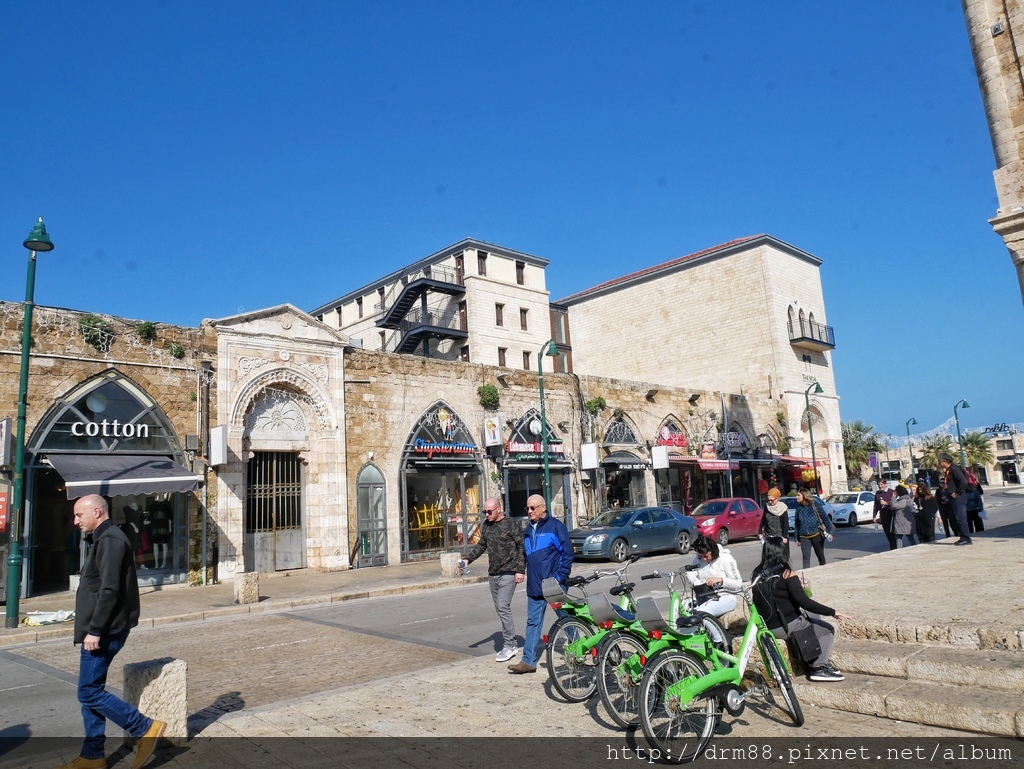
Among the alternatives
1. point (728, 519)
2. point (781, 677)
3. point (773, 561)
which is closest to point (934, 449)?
point (728, 519)

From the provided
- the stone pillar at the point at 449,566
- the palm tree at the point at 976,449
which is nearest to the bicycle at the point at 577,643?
the stone pillar at the point at 449,566

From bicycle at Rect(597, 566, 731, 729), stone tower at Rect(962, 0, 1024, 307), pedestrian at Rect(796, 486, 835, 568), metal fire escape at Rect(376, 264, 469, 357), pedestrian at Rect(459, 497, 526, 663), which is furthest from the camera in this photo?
metal fire escape at Rect(376, 264, 469, 357)

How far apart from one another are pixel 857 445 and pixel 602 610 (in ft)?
174

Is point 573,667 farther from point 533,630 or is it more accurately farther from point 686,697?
point 686,697

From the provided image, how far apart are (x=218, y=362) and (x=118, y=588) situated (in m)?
15.0

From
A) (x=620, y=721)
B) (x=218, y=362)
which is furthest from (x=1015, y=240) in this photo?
(x=218, y=362)

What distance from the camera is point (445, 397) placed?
23922 millimetres

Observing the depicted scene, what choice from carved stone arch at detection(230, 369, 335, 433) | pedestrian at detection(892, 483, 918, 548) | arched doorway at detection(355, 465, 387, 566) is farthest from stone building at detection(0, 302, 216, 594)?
pedestrian at detection(892, 483, 918, 548)

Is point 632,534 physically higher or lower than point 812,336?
lower

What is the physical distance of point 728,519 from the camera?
23156 mm

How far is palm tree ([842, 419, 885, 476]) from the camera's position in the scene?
173 ft

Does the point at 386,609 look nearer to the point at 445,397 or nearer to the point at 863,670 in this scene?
the point at 863,670

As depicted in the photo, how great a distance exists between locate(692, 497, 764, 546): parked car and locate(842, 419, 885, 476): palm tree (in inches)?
1261

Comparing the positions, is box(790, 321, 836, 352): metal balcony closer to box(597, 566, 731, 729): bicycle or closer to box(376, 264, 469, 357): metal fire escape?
box(376, 264, 469, 357): metal fire escape
